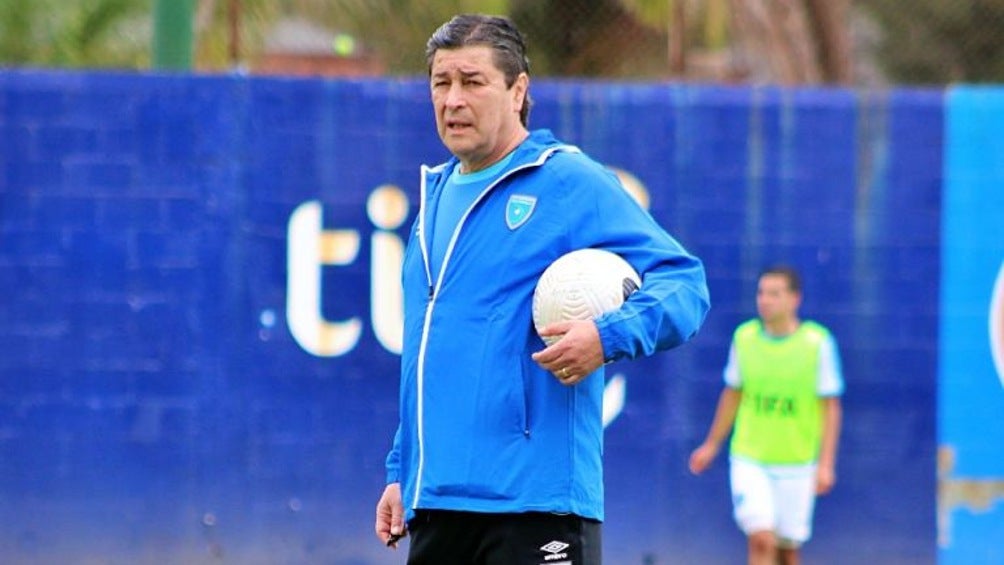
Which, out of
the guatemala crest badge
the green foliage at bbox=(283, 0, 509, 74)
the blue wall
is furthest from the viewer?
the green foliage at bbox=(283, 0, 509, 74)

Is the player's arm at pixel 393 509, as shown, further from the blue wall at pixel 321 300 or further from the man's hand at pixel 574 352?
the blue wall at pixel 321 300

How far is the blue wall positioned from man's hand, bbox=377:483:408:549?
4.45 meters

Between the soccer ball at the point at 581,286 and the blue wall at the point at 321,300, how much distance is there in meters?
4.90

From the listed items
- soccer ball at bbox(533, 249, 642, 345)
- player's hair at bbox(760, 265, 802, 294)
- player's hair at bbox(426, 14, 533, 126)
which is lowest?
soccer ball at bbox(533, 249, 642, 345)

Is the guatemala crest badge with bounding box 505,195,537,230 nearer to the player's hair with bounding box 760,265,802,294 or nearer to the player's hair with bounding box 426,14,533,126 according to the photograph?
the player's hair with bounding box 426,14,533,126

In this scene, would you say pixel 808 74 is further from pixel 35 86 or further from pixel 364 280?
pixel 35 86

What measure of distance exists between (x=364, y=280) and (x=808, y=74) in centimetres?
522

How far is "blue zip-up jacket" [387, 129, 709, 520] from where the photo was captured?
14.9 feet

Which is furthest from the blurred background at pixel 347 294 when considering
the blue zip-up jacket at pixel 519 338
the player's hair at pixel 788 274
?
the blue zip-up jacket at pixel 519 338

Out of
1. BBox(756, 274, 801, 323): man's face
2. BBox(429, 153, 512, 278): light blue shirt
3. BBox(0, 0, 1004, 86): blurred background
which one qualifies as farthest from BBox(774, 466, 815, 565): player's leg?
BBox(429, 153, 512, 278): light blue shirt

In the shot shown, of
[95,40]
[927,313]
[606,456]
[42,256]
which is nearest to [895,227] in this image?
[927,313]

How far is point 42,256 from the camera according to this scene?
9156mm

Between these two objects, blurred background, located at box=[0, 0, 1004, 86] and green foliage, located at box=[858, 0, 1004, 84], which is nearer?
blurred background, located at box=[0, 0, 1004, 86]

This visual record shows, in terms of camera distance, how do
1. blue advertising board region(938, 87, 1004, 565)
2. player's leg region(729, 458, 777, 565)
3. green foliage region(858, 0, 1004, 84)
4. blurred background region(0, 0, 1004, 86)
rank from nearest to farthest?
player's leg region(729, 458, 777, 565) → blue advertising board region(938, 87, 1004, 565) → blurred background region(0, 0, 1004, 86) → green foliage region(858, 0, 1004, 84)
